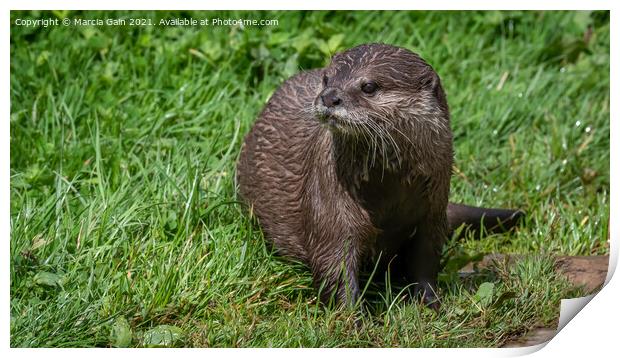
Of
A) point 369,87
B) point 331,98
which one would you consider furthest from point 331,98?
point 369,87

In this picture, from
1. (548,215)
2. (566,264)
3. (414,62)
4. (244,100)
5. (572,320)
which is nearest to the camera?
(414,62)

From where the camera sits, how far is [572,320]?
11.1 ft

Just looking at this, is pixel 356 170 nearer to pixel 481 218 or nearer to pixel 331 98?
pixel 331 98

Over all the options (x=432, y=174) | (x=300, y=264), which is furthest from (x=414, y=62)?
(x=300, y=264)

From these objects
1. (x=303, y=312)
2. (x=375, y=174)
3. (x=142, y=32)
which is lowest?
(x=303, y=312)

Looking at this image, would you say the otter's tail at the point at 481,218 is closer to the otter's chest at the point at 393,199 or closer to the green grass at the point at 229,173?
the green grass at the point at 229,173

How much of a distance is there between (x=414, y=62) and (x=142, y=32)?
1376mm

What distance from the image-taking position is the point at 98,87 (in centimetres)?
414

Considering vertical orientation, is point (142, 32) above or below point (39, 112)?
above

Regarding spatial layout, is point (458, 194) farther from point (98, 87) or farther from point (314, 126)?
point (98, 87)

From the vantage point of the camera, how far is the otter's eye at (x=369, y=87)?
10.0ft

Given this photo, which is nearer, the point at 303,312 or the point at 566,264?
the point at 303,312

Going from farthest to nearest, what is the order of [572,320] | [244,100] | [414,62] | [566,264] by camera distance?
[244,100] → [566,264] → [572,320] → [414,62]

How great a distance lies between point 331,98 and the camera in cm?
300
